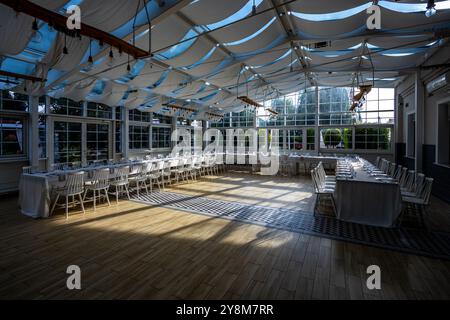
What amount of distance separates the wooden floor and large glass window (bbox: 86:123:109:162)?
4.28 meters

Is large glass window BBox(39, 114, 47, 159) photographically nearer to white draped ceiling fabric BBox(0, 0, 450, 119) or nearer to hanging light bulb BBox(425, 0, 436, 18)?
white draped ceiling fabric BBox(0, 0, 450, 119)

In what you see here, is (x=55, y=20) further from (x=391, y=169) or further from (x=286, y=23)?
(x=391, y=169)

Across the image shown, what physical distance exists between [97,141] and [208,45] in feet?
18.2

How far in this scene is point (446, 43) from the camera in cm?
570

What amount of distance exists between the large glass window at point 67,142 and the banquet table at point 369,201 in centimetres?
810

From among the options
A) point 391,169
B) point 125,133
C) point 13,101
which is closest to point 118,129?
point 125,133

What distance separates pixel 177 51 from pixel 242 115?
824 centimetres

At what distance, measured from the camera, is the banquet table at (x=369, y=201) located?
3.98 m

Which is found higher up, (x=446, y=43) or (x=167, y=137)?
(x=446, y=43)

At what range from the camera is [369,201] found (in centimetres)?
416
